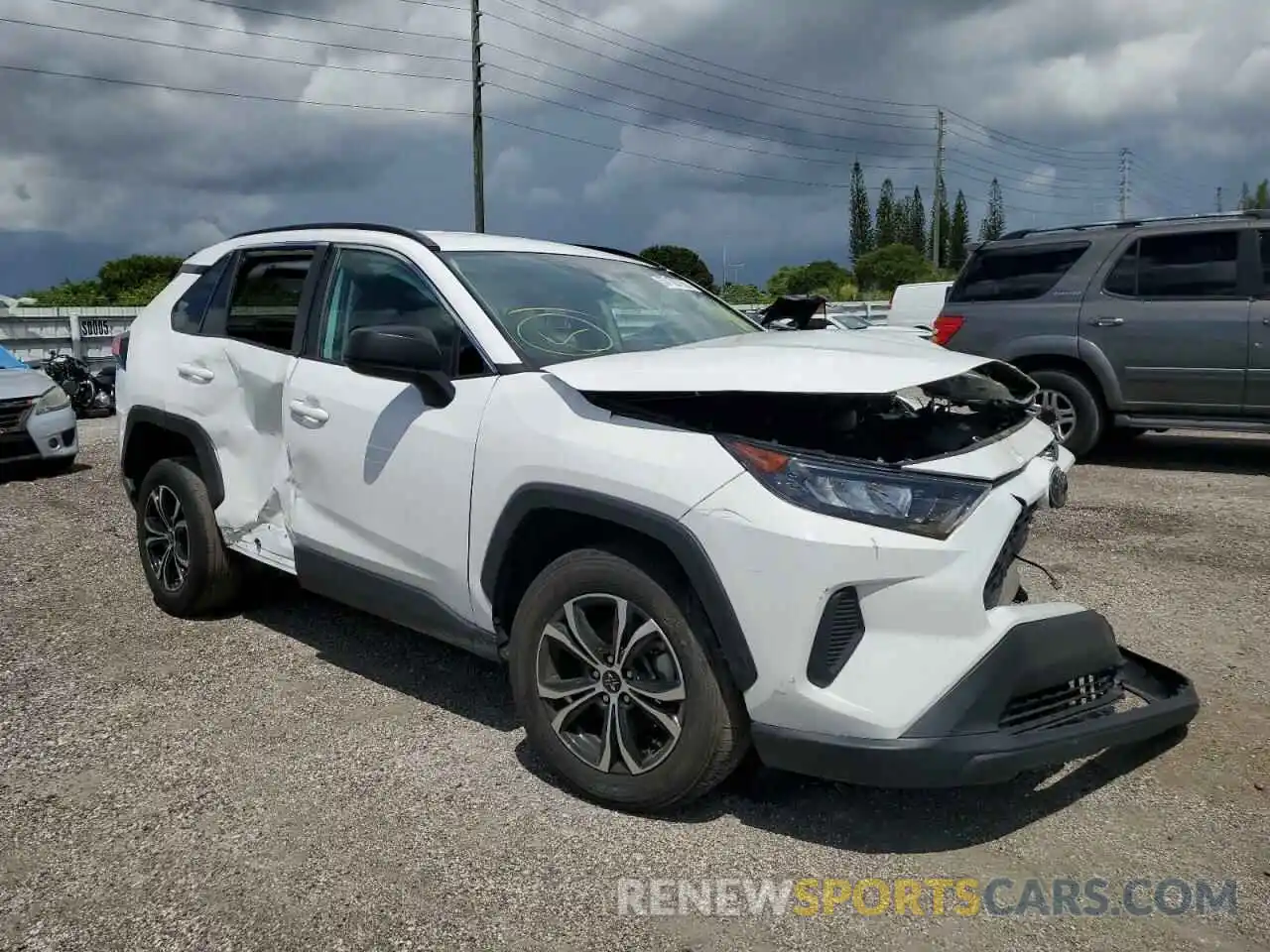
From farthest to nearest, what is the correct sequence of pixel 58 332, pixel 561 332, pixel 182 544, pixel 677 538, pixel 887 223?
1. pixel 887 223
2. pixel 58 332
3. pixel 182 544
4. pixel 561 332
5. pixel 677 538

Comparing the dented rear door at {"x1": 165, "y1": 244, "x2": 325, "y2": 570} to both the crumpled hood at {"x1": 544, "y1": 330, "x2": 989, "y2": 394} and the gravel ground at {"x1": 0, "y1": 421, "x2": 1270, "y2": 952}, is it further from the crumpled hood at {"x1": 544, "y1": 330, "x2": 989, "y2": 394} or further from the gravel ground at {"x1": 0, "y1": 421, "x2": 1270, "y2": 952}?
the crumpled hood at {"x1": 544, "y1": 330, "x2": 989, "y2": 394}

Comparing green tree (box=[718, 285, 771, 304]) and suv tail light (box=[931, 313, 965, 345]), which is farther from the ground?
green tree (box=[718, 285, 771, 304])

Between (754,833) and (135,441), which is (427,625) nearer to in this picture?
(754,833)

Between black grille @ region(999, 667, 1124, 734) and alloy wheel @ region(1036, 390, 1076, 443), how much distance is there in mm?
5902

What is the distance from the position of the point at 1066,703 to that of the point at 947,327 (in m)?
6.81

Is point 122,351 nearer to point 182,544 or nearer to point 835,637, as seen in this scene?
point 182,544

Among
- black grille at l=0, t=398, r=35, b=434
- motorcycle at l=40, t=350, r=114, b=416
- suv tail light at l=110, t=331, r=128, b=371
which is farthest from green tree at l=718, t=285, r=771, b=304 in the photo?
suv tail light at l=110, t=331, r=128, b=371

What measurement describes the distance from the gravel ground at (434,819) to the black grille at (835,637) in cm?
57

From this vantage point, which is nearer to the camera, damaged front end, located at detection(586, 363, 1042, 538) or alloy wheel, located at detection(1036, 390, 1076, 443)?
damaged front end, located at detection(586, 363, 1042, 538)

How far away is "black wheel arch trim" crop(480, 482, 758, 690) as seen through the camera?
2.77m

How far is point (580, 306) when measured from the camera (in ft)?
12.9

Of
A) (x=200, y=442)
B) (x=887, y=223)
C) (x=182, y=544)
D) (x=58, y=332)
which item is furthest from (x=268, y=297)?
(x=887, y=223)

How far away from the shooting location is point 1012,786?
3.27 m

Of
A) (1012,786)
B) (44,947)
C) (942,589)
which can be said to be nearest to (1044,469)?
(942,589)
